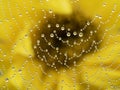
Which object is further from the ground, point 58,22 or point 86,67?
point 58,22

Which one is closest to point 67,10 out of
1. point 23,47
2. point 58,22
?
point 58,22

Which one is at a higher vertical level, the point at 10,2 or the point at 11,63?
the point at 10,2

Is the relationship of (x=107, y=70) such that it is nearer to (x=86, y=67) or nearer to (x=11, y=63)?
(x=86, y=67)

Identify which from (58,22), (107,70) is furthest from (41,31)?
(107,70)

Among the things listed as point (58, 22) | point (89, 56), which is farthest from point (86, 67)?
point (58, 22)

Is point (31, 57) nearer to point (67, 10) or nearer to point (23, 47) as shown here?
point (23, 47)

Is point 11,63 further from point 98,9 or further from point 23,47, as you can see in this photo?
point 98,9
